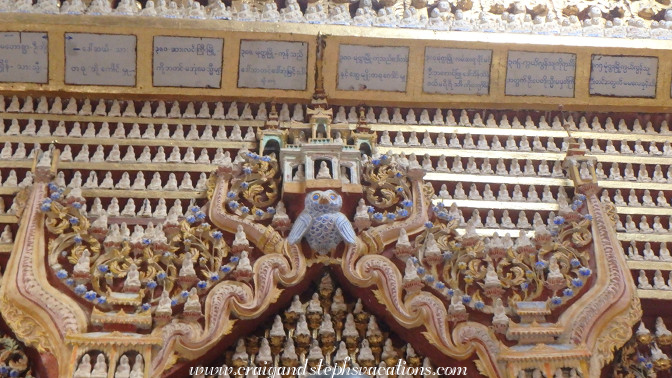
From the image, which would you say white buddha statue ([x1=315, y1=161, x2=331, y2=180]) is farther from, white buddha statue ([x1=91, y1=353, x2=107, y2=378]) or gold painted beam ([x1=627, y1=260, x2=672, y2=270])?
gold painted beam ([x1=627, y1=260, x2=672, y2=270])

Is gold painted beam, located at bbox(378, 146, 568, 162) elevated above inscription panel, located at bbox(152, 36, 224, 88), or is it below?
below

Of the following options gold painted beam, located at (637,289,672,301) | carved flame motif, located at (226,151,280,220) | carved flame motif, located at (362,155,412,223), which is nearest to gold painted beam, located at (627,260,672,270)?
gold painted beam, located at (637,289,672,301)

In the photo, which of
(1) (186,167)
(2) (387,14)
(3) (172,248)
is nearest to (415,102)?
(2) (387,14)

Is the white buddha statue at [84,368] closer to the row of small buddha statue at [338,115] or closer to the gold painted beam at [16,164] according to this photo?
the gold painted beam at [16,164]

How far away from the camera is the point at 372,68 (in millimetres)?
11203

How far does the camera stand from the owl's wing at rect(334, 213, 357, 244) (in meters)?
9.09

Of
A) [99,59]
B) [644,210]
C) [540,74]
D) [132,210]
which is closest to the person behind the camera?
[132,210]

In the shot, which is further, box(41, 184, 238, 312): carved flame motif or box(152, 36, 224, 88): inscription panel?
box(152, 36, 224, 88): inscription panel

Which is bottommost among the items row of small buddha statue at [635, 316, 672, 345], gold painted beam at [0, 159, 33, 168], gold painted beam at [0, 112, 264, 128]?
row of small buddha statue at [635, 316, 672, 345]

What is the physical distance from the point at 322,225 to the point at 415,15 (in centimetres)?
387

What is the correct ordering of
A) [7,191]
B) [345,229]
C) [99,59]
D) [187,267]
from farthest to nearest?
[99,59]
[7,191]
[345,229]
[187,267]

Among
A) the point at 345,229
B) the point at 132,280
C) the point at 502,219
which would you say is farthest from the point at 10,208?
the point at 502,219

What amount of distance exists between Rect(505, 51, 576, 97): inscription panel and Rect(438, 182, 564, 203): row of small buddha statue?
5.42 feet

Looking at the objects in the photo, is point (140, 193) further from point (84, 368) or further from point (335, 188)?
point (84, 368)
